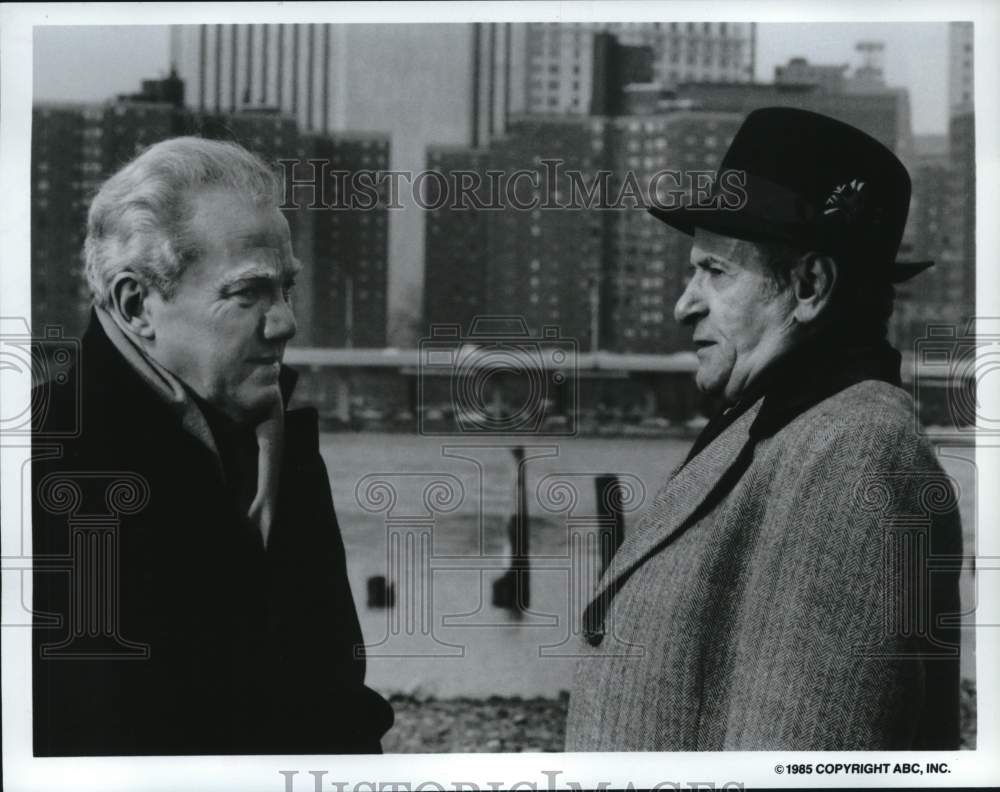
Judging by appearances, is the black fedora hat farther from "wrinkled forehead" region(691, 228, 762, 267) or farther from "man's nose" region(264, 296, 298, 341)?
"man's nose" region(264, 296, 298, 341)

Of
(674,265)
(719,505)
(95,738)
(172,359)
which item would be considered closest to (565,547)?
(719,505)

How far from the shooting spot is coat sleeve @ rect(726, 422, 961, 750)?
9.95 feet

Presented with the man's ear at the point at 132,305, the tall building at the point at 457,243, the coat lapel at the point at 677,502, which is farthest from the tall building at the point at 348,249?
the coat lapel at the point at 677,502

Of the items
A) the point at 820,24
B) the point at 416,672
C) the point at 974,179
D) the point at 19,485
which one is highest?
the point at 820,24

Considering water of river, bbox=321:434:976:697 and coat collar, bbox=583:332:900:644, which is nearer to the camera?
coat collar, bbox=583:332:900:644

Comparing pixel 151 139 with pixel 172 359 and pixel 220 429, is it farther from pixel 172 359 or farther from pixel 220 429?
pixel 220 429

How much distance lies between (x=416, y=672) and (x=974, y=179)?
2.34 meters

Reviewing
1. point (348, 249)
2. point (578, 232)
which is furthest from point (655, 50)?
point (348, 249)

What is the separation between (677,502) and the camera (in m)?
3.13

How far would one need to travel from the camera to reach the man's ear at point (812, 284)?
308cm

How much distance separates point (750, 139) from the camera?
3.17 meters

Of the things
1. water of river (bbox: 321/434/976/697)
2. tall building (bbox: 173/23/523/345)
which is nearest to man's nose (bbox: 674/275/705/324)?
water of river (bbox: 321/434/976/697)

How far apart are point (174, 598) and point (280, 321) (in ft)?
2.99

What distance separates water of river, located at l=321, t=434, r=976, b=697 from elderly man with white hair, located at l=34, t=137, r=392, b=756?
116 millimetres
